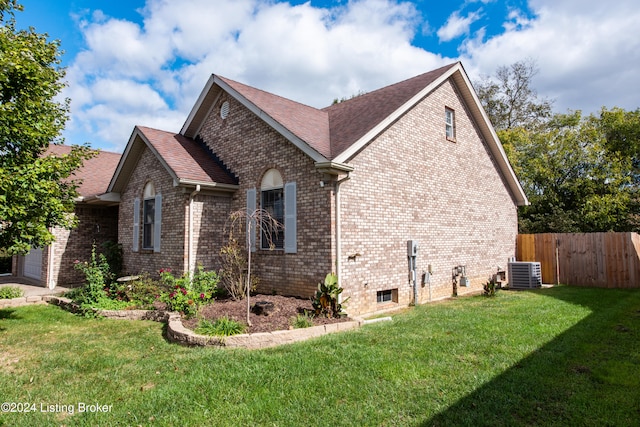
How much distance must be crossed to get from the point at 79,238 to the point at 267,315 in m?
10.7

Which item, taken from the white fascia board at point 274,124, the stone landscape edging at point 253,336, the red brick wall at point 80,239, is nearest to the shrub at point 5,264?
the red brick wall at point 80,239

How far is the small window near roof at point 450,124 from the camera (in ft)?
43.7

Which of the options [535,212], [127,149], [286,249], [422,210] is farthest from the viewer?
[535,212]

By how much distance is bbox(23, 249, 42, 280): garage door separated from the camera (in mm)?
15289

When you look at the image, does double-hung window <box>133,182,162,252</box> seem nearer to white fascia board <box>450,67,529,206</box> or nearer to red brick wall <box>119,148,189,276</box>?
red brick wall <box>119,148,189,276</box>

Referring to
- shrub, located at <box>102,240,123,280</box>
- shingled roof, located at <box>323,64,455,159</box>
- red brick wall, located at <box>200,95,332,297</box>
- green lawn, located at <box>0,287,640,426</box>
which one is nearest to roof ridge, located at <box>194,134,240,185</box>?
red brick wall, located at <box>200,95,332,297</box>

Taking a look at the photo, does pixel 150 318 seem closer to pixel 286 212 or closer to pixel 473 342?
pixel 286 212

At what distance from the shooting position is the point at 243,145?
11.5 metres

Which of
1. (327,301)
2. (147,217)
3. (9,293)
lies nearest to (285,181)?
(327,301)

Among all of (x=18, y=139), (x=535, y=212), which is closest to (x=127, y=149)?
(x=18, y=139)

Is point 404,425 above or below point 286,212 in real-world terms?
below

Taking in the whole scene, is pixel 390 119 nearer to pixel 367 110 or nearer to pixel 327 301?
pixel 367 110

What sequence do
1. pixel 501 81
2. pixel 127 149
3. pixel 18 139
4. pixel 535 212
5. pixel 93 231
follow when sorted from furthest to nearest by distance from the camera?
1. pixel 501 81
2. pixel 535 212
3. pixel 93 231
4. pixel 127 149
5. pixel 18 139

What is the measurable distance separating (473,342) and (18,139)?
30.8 ft
